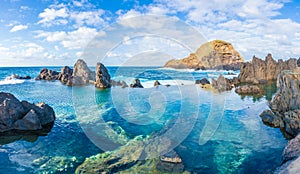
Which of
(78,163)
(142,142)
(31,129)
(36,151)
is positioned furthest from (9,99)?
(142,142)

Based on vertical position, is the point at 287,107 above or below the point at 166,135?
above

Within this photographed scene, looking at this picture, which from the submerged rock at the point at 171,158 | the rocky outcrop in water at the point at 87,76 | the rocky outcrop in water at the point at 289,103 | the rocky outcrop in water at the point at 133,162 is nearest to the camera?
the rocky outcrop in water at the point at 133,162

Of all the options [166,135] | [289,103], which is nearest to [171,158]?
[166,135]

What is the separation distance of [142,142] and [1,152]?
38.6ft

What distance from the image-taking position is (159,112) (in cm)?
3128

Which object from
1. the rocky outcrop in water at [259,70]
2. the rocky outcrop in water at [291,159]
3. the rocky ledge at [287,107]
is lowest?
the rocky outcrop in water at [291,159]

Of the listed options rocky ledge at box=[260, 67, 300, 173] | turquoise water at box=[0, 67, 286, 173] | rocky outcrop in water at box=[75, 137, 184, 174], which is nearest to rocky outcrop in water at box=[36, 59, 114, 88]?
turquoise water at box=[0, 67, 286, 173]

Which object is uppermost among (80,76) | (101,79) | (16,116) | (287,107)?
(80,76)

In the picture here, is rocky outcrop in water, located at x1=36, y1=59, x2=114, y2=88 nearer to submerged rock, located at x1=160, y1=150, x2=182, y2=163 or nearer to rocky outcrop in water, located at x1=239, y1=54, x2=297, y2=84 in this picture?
rocky outcrop in water, located at x1=239, y1=54, x2=297, y2=84

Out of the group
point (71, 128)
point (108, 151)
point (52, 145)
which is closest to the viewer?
point (108, 151)

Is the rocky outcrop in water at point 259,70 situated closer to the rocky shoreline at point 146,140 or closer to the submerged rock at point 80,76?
the rocky shoreline at point 146,140

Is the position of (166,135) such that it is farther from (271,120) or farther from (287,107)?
(287,107)

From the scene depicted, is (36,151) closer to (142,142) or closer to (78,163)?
(78,163)

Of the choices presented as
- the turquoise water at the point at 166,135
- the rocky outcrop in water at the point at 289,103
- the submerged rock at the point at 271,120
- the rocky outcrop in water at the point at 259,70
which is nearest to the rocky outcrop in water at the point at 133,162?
the turquoise water at the point at 166,135
